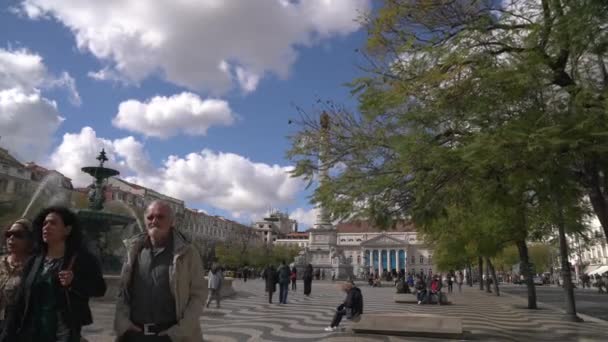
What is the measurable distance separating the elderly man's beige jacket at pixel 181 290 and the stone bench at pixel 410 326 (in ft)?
23.4

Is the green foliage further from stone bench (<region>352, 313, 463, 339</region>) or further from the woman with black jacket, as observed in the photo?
the woman with black jacket

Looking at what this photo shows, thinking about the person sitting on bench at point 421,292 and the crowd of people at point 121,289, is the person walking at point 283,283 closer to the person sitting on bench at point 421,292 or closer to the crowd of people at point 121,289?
the person sitting on bench at point 421,292

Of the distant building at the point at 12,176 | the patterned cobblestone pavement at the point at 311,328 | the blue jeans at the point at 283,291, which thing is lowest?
the patterned cobblestone pavement at the point at 311,328

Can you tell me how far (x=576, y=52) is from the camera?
25.5ft

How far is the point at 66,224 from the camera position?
376 centimetres

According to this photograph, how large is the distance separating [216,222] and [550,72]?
397 ft

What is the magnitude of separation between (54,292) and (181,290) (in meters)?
0.89

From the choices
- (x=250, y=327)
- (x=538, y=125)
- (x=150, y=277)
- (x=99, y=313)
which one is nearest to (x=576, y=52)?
(x=538, y=125)

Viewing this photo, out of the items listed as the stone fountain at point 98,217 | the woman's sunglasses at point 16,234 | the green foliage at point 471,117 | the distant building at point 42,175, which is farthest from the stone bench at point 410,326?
the distant building at point 42,175

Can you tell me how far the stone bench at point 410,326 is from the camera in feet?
32.4

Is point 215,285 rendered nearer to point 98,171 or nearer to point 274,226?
point 98,171

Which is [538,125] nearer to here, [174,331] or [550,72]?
[550,72]

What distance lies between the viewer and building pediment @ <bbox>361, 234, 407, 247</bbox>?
5202 inches

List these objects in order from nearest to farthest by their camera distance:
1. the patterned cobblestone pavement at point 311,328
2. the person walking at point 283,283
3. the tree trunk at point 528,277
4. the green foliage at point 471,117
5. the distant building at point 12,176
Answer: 1. the green foliage at point 471,117
2. the patterned cobblestone pavement at point 311,328
3. the tree trunk at point 528,277
4. the person walking at point 283,283
5. the distant building at point 12,176
